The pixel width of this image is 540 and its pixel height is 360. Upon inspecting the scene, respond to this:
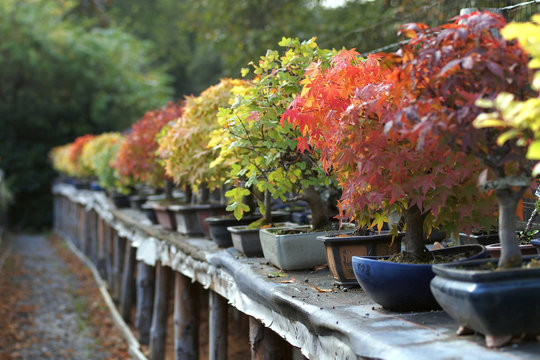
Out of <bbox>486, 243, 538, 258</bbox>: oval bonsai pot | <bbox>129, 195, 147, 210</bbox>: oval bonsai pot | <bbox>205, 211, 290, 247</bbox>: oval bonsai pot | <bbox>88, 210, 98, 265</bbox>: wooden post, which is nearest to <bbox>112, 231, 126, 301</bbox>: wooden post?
<bbox>129, 195, 147, 210</bbox>: oval bonsai pot

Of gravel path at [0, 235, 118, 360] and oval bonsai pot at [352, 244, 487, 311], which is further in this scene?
gravel path at [0, 235, 118, 360]

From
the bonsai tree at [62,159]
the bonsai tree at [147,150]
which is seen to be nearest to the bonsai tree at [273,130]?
the bonsai tree at [147,150]

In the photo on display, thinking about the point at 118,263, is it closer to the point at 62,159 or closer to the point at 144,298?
the point at 144,298

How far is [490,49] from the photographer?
2729mm

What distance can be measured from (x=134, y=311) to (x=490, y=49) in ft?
36.2

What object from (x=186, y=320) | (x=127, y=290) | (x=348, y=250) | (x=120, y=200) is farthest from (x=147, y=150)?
(x=348, y=250)

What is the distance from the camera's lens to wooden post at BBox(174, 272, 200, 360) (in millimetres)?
7484

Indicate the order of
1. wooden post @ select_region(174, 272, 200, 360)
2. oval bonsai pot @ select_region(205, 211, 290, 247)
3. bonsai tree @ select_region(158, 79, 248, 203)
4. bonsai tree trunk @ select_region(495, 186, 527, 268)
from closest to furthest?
bonsai tree trunk @ select_region(495, 186, 527, 268)
oval bonsai pot @ select_region(205, 211, 290, 247)
bonsai tree @ select_region(158, 79, 248, 203)
wooden post @ select_region(174, 272, 200, 360)

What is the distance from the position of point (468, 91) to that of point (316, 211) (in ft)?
7.53

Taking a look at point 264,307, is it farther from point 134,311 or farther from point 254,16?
point 254,16

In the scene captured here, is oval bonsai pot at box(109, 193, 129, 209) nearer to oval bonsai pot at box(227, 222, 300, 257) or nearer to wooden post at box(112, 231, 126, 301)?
wooden post at box(112, 231, 126, 301)

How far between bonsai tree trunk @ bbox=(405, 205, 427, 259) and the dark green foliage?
21.0m

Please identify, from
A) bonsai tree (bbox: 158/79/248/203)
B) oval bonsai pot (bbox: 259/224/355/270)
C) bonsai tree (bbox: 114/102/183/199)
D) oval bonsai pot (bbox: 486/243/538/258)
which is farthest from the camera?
bonsai tree (bbox: 114/102/183/199)

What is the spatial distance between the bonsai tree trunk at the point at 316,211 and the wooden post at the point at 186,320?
2.82 meters
